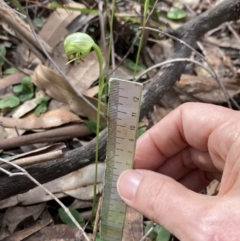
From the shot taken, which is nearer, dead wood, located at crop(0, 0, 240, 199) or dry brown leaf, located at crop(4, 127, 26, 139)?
dead wood, located at crop(0, 0, 240, 199)

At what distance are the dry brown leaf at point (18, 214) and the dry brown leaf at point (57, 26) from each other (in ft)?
2.20

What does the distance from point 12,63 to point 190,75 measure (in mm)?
673

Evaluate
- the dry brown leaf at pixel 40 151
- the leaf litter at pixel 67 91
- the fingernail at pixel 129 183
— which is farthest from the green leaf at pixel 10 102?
the fingernail at pixel 129 183

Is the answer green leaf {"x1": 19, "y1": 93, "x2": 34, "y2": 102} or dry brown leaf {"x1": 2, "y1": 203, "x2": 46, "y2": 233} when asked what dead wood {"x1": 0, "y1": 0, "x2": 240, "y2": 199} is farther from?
green leaf {"x1": 19, "y1": 93, "x2": 34, "y2": 102}

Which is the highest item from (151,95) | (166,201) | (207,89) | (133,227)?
(166,201)

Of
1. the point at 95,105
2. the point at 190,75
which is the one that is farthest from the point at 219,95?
the point at 95,105

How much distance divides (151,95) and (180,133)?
0.29 meters

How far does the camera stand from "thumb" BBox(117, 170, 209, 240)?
0.81m

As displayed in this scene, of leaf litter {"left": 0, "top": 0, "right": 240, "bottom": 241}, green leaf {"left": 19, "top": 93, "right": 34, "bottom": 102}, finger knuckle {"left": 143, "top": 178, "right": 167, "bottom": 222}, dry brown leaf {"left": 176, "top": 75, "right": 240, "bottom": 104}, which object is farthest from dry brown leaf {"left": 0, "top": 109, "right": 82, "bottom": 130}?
finger knuckle {"left": 143, "top": 178, "right": 167, "bottom": 222}

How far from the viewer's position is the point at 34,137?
1.38 metres

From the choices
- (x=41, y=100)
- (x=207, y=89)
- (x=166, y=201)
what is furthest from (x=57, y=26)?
(x=166, y=201)

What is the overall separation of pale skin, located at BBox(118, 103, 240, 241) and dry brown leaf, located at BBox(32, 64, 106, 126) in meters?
0.30

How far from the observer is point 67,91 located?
1.50 metres

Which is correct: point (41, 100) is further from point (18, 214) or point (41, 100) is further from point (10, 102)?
point (18, 214)
